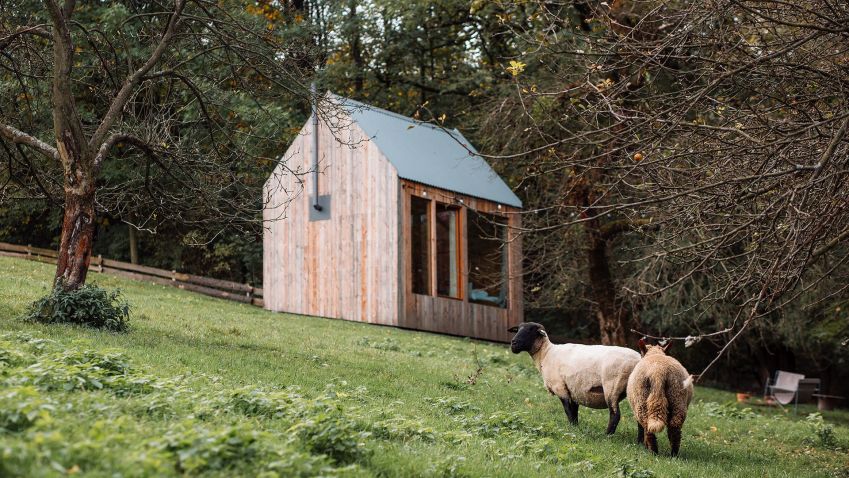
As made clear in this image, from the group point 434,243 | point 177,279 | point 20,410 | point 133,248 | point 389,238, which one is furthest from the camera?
point 133,248

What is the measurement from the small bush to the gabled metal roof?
1016 cm

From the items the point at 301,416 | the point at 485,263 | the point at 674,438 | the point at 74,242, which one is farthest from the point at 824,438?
the point at 485,263

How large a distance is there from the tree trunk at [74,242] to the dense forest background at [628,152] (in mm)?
1072

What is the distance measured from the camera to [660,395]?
33.7ft

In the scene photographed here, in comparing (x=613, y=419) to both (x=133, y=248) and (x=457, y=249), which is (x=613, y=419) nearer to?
(x=457, y=249)

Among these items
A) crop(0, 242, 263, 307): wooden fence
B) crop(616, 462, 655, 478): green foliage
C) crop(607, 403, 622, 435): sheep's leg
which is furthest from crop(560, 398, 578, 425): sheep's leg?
crop(0, 242, 263, 307): wooden fence

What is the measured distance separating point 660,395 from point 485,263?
53.5ft

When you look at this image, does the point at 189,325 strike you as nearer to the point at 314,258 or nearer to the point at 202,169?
the point at 202,169

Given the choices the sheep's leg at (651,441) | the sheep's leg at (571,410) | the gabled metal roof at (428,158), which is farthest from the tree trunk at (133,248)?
the sheep's leg at (651,441)

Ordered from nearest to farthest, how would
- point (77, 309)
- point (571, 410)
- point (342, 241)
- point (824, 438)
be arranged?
point (571, 410) → point (77, 309) → point (824, 438) → point (342, 241)

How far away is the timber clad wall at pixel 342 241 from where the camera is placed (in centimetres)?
2406

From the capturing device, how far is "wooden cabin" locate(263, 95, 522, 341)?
24.1m

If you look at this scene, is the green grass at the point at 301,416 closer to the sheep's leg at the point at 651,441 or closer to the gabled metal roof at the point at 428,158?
the sheep's leg at the point at 651,441

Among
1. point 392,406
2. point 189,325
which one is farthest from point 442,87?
point 392,406
